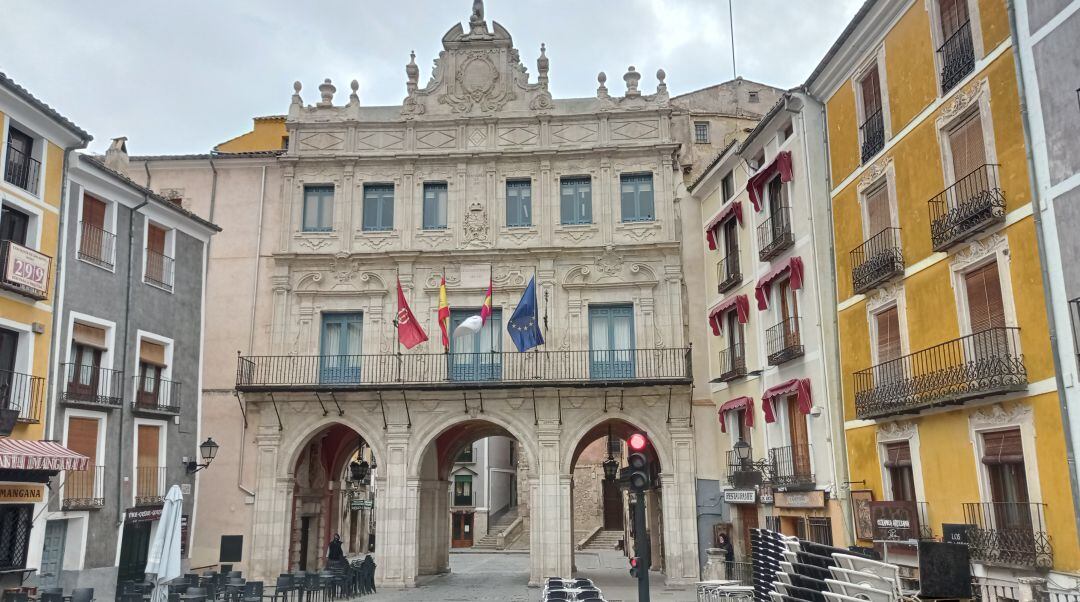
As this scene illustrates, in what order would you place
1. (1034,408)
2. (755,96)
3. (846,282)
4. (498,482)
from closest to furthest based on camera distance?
(1034,408) < (846,282) < (755,96) < (498,482)

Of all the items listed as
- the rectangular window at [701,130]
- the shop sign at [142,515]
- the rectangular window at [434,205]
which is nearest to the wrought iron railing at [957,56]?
the rectangular window at [434,205]

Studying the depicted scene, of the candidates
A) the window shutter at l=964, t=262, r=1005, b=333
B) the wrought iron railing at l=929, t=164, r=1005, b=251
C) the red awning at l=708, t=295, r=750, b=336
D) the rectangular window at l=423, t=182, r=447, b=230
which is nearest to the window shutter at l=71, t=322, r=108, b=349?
the rectangular window at l=423, t=182, r=447, b=230

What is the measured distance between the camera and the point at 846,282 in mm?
17625

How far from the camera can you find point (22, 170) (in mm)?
17516

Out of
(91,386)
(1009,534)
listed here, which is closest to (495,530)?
(91,386)

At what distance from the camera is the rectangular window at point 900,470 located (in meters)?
15.5

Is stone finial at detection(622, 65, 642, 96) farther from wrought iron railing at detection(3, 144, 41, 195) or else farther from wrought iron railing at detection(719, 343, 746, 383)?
wrought iron railing at detection(3, 144, 41, 195)

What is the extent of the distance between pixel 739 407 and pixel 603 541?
976 inches

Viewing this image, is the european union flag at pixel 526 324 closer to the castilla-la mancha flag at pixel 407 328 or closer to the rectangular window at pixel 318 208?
the castilla-la mancha flag at pixel 407 328

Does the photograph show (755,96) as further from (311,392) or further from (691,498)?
(311,392)

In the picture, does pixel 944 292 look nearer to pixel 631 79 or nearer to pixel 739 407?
pixel 739 407

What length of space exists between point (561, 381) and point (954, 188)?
484 inches

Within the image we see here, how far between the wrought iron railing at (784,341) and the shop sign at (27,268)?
50.9 feet

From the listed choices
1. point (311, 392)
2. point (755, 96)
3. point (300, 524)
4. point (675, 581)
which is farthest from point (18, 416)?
point (755, 96)
